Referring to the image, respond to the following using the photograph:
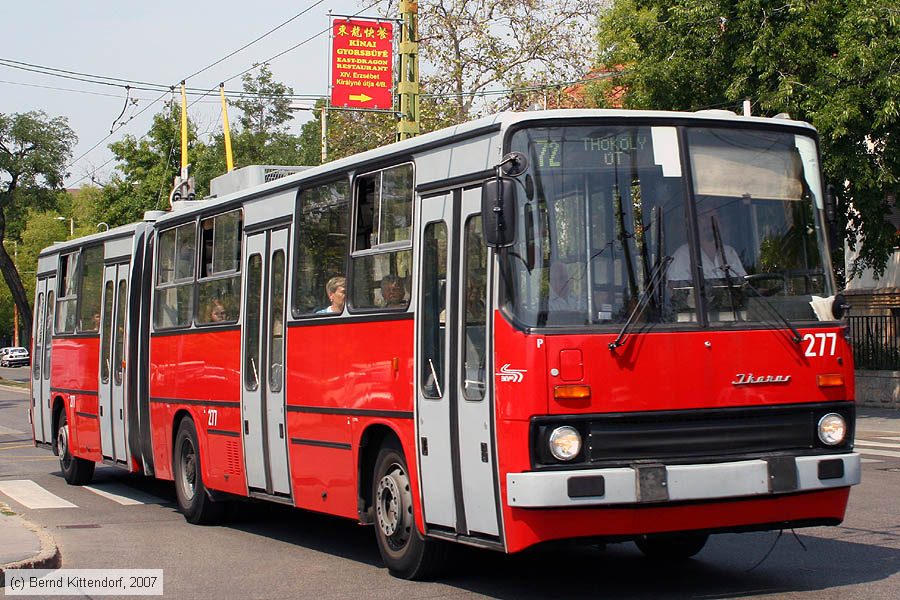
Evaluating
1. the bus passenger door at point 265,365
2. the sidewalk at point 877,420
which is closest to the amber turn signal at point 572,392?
the bus passenger door at point 265,365

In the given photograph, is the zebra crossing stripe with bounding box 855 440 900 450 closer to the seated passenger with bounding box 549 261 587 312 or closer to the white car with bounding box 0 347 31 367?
the seated passenger with bounding box 549 261 587 312

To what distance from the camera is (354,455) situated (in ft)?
33.7

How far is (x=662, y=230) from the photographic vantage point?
27.6 ft

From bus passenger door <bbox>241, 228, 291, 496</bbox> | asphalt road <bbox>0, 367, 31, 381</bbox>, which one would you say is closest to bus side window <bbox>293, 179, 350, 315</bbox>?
bus passenger door <bbox>241, 228, 291, 496</bbox>

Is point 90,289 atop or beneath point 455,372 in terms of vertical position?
atop

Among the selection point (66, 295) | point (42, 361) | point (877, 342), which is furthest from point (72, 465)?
point (877, 342)

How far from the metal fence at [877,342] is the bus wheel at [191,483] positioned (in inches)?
758

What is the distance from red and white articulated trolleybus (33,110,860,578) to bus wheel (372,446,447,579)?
2 centimetres

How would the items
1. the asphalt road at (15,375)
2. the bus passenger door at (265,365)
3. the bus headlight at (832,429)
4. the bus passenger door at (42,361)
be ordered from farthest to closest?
1. the asphalt road at (15,375)
2. the bus passenger door at (42,361)
3. the bus passenger door at (265,365)
4. the bus headlight at (832,429)

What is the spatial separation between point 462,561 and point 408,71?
18344 millimetres

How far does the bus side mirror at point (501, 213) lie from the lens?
8.05 metres

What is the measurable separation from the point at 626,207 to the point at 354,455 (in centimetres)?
314

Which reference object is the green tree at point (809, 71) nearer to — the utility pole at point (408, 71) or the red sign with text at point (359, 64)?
the utility pole at point (408, 71)

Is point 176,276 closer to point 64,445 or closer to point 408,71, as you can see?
point 64,445
